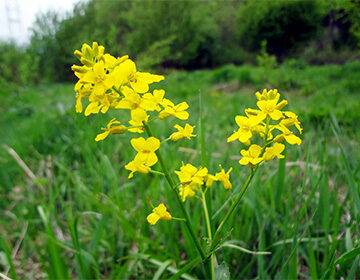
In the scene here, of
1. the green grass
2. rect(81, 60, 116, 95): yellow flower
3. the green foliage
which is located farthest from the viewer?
the green foliage

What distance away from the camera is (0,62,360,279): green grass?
1.35m

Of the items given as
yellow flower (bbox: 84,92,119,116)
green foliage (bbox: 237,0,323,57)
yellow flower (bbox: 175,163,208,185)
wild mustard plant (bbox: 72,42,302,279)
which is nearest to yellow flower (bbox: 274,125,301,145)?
wild mustard plant (bbox: 72,42,302,279)

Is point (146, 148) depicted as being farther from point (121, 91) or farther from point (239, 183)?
point (239, 183)

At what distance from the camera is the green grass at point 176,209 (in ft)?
4.44

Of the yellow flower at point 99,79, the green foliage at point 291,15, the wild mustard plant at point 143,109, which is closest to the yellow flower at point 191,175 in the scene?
the wild mustard plant at point 143,109

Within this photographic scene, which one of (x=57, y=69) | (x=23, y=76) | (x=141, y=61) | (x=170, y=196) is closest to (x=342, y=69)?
(x=170, y=196)

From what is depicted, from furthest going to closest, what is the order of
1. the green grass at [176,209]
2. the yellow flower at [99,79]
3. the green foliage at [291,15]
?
the green foliage at [291,15] → the green grass at [176,209] → the yellow flower at [99,79]

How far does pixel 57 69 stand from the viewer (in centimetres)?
988

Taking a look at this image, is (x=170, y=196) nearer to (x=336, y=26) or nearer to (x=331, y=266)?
(x=331, y=266)

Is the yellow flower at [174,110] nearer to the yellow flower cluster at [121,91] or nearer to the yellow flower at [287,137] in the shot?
the yellow flower cluster at [121,91]

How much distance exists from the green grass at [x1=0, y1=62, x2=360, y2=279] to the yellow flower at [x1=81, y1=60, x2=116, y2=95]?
14.2 inches

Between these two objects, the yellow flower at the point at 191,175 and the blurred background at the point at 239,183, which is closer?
the yellow flower at the point at 191,175

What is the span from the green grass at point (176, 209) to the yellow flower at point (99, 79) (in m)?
0.36

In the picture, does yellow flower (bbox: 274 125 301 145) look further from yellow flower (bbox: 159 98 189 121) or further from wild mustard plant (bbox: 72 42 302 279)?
yellow flower (bbox: 159 98 189 121)
